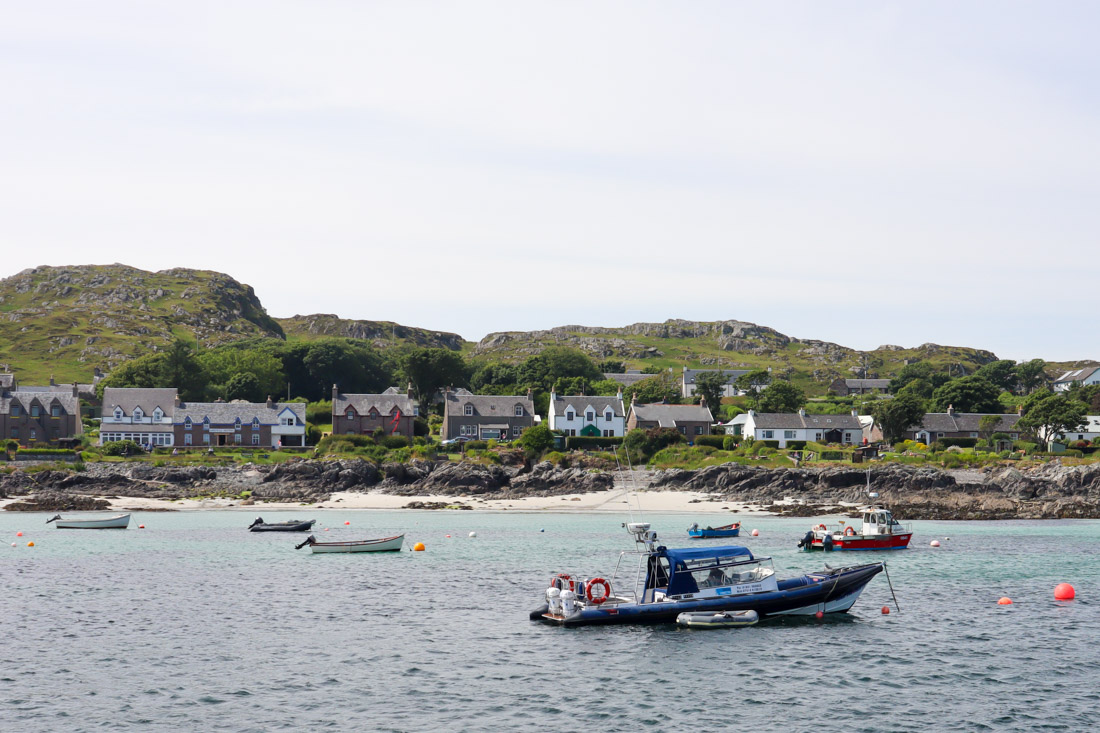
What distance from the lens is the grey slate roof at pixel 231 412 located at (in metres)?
116

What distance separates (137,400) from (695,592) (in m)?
101

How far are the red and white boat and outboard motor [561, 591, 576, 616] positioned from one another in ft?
79.3

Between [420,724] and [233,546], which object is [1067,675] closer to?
[420,724]

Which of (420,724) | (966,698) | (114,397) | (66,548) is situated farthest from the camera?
(114,397)

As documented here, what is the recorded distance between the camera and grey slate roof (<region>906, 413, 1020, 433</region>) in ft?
405

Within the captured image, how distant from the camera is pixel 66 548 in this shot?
2185 inches

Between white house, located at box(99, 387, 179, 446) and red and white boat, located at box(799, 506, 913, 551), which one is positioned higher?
white house, located at box(99, 387, 179, 446)

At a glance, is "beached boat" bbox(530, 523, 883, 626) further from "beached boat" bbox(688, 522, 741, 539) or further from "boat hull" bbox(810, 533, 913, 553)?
"beached boat" bbox(688, 522, 741, 539)

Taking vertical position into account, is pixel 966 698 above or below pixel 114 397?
below

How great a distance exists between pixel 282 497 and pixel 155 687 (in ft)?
194

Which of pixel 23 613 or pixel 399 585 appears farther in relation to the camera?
pixel 399 585

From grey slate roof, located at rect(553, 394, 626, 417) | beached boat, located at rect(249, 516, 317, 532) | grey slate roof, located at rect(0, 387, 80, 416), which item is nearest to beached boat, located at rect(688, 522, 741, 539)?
beached boat, located at rect(249, 516, 317, 532)

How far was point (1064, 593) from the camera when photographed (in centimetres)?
3922

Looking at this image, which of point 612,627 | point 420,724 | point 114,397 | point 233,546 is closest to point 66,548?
point 233,546
